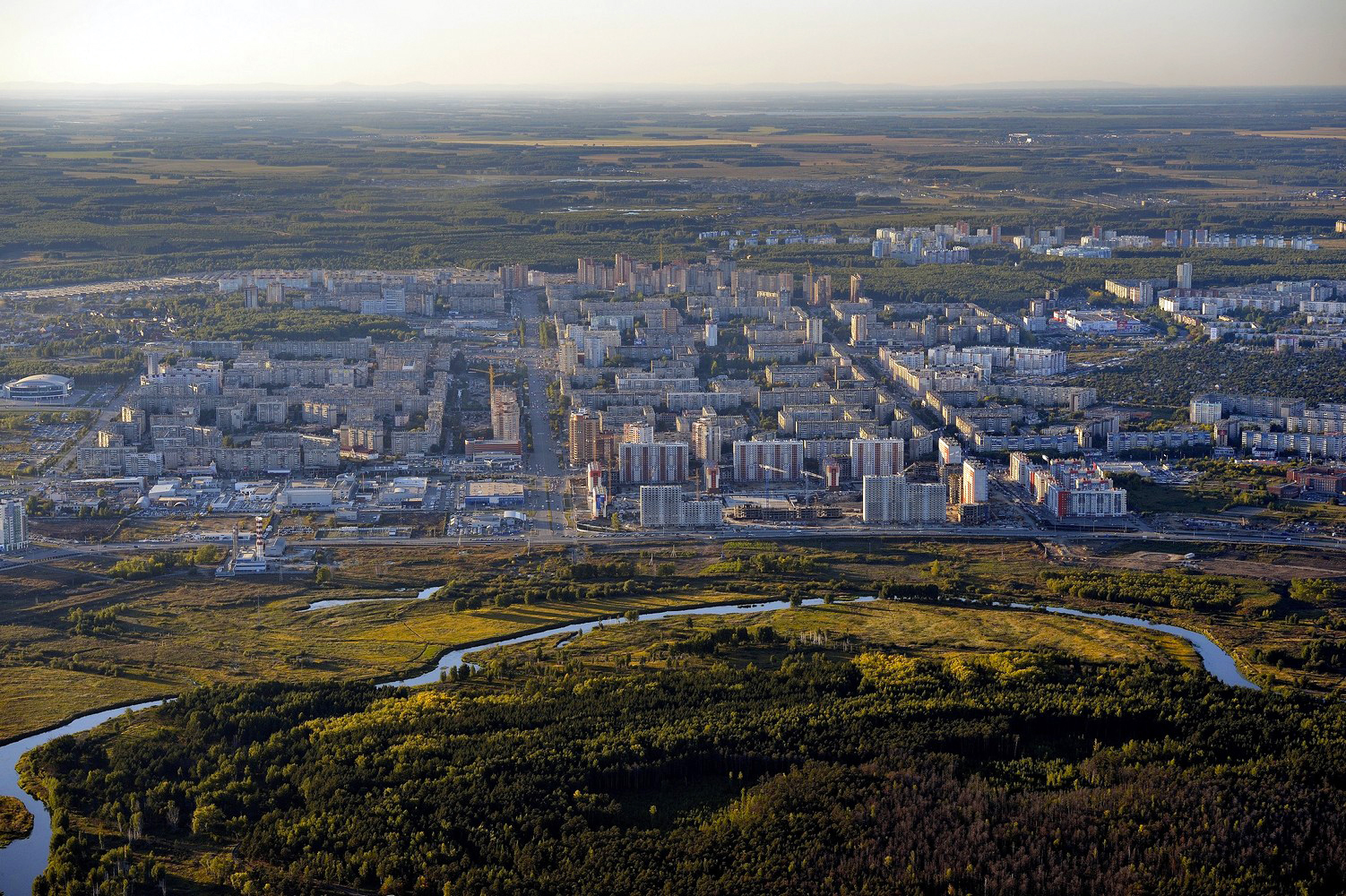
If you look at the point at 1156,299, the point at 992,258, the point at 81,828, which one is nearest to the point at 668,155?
the point at 992,258

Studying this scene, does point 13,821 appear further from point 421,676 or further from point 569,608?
point 569,608

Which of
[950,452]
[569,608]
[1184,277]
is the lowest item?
[569,608]

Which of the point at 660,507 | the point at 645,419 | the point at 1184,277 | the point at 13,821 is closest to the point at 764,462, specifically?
the point at 660,507

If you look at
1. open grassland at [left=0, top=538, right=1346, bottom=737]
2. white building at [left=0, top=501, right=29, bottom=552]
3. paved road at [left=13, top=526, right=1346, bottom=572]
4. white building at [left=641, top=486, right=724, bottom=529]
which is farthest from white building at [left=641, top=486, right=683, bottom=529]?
white building at [left=0, top=501, right=29, bottom=552]

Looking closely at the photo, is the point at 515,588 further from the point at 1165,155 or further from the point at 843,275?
the point at 1165,155

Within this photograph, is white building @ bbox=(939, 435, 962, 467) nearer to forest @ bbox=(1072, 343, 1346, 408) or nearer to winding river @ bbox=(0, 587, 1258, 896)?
winding river @ bbox=(0, 587, 1258, 896)

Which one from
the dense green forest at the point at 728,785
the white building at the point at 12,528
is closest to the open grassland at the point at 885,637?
the dense green forest at the point at 728,785
